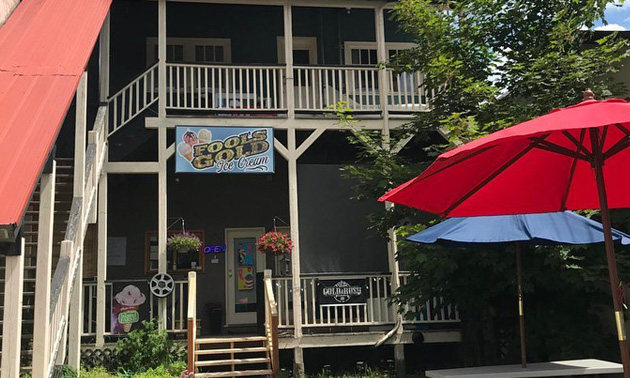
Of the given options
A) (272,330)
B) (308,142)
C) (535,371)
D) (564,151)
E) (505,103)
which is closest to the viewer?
(564,151)

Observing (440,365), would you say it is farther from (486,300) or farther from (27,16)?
(27,16)

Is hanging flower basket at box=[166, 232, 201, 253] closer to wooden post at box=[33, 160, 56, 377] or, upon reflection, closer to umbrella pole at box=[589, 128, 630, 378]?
wooden post at box=[33, 160, 56, 377]

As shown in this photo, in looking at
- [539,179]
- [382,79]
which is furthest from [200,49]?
[539,179]

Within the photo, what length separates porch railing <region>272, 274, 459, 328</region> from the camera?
1051cm

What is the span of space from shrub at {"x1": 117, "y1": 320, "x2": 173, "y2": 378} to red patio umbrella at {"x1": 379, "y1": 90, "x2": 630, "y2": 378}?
6555 mm

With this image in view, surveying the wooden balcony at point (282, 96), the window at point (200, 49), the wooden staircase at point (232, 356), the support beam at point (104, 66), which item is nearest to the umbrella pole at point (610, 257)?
the wooden staircase at point (232, 356)

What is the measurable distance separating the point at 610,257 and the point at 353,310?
7.80 m

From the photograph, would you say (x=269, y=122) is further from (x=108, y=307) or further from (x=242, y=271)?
(x=108, y=307)

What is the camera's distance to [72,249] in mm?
7570

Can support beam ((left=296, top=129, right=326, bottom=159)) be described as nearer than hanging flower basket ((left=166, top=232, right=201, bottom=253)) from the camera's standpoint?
No

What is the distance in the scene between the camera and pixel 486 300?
851 centimetres

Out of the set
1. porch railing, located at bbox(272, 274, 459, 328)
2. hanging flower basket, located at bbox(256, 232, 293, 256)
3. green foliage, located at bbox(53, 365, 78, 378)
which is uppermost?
hanging flower basket, located at bbox(256, 232, 293, 256)

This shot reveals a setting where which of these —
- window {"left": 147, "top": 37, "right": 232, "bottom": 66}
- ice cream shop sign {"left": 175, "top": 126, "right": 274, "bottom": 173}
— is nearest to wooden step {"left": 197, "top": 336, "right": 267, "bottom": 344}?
ice cream shop sign {"left": 175, "top": 126, "right": 274, "bottom": 173}

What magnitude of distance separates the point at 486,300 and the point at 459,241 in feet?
9.05
